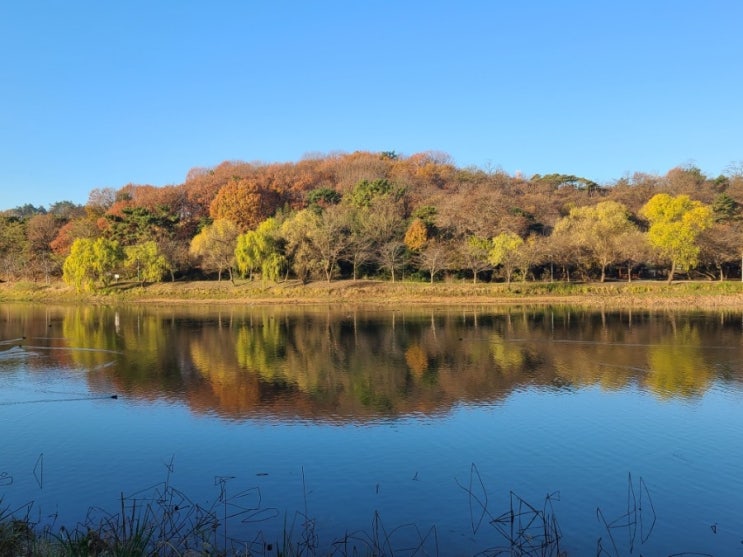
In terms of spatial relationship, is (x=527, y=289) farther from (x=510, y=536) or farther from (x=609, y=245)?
(x=510, y=536)

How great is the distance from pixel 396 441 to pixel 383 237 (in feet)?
156

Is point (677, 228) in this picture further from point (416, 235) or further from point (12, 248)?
point (12, 248)

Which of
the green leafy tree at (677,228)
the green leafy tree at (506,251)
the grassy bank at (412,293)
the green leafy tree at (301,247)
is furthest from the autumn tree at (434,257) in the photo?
the green leafy tree at (677,228)

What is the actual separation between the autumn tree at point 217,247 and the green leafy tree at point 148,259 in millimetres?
3425

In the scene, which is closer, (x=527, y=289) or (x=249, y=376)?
(x=249, y=376)

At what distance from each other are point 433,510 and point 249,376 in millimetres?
13002

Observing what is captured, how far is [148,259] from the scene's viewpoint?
194ft

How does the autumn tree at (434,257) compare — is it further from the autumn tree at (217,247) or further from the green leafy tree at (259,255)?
the autumn tree at (217,247)

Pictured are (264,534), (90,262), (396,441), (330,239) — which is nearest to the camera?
(264,534)

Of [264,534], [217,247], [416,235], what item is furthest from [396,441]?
[217,247]

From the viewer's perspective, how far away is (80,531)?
8.74 m

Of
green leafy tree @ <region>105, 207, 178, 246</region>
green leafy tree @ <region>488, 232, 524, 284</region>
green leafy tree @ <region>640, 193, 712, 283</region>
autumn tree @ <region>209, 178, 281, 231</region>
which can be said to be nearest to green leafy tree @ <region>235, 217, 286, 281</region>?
autumn tree @ <region>209, 178, 281, 231</region>

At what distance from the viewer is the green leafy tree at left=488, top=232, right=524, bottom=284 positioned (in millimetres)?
54562

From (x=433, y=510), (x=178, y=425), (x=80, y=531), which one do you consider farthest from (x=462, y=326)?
(x=80, y=531)
